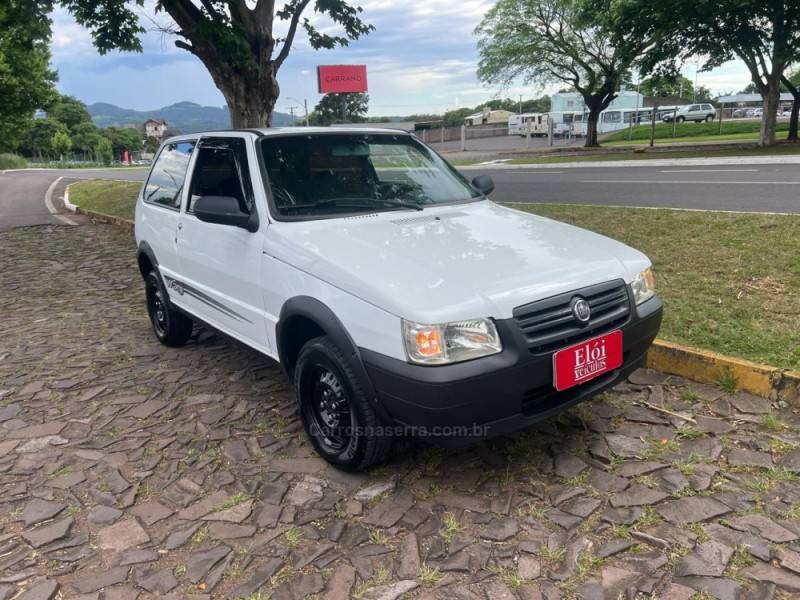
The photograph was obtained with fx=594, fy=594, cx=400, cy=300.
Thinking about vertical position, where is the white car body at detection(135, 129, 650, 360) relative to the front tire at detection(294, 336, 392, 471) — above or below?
above

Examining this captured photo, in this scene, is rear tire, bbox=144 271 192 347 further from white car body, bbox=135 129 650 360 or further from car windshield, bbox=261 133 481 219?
car windshield, bbox=261 133 481 219

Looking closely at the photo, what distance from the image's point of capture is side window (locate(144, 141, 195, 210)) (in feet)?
15.2

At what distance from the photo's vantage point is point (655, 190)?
37.7ft

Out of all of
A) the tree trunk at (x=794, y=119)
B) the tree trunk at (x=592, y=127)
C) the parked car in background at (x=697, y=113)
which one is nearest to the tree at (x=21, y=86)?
the tree trunk at (x=592, y=127)

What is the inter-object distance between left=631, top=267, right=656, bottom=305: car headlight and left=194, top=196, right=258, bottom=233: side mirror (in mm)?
2126

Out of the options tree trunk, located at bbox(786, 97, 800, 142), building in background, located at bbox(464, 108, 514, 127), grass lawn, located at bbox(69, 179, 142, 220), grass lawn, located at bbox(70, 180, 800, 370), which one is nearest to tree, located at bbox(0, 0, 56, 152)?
grass lawn, located at bbox(69, 179, 142, 220)

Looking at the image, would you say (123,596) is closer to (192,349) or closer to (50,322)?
(192,349)

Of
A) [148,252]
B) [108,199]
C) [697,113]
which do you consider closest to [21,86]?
[108,199]

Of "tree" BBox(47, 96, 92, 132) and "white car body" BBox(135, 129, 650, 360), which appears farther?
"tree" BBox(47, 96, 92, 132)

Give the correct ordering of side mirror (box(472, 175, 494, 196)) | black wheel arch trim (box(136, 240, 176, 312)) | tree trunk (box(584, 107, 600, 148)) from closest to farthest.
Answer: side mirror (box(472, 175, 494, 196)), black wheel arch trim (box(136, 240, 176, 312)), tree trunk (box(584, 107, 600, 148))

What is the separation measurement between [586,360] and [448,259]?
0.81 meters

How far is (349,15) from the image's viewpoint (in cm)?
1171

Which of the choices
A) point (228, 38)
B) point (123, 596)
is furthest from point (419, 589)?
point (228, 38)

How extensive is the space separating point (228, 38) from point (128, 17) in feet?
8.61
